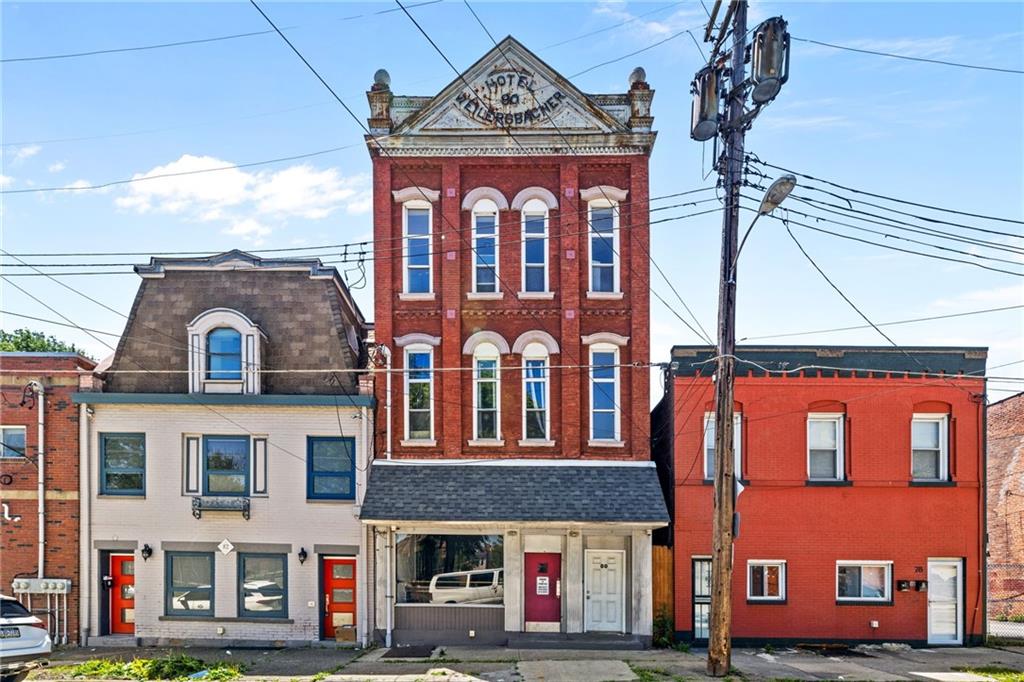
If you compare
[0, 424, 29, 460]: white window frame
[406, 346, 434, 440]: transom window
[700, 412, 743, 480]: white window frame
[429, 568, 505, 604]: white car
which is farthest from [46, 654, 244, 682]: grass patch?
[700, 412, 743, 480]: white window frame

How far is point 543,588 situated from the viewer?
17000 millimetres

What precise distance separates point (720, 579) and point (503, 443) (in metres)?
6.35

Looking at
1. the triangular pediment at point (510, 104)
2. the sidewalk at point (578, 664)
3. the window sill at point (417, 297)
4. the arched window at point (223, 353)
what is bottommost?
the sidewalk at point (578, 664)

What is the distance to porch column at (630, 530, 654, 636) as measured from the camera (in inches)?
654

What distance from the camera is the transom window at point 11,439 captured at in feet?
57.6

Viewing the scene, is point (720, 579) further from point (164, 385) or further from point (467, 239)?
point (164, 385)

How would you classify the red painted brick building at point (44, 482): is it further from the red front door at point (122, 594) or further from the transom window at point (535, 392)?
the transom window at point (535, 392)

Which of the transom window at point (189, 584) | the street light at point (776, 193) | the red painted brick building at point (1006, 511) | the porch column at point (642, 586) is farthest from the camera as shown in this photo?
the red painted brick building at point (1006, 511)

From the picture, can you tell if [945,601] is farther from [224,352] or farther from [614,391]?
[224,352]

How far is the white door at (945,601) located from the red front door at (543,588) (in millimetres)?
8848

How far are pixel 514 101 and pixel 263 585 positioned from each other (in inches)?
519

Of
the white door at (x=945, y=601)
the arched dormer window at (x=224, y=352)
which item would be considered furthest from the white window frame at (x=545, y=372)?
the white door at (x=945, y=601)

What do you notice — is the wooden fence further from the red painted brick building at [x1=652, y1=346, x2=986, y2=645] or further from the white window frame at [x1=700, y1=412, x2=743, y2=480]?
the white window frame at [x1=700, y1=412, x2=743, y2=480]

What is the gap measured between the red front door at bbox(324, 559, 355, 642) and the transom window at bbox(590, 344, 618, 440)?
671cm
